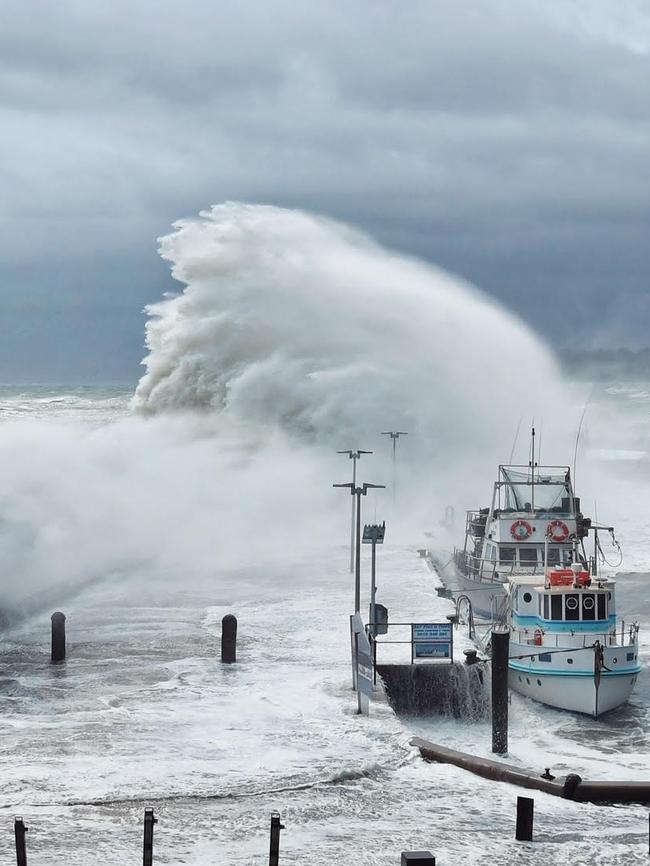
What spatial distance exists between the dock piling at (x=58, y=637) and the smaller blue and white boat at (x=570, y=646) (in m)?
9.37

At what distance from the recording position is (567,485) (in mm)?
37219

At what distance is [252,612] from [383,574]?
8113mm

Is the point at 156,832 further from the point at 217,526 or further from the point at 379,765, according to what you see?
the point at 217,526

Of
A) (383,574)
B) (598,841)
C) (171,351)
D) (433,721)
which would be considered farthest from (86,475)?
(598,841)

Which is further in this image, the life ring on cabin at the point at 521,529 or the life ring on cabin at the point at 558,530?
the life ring on cabin at the point at 521,529

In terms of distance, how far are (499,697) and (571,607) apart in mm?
4802

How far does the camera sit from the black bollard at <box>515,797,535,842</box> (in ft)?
59.8

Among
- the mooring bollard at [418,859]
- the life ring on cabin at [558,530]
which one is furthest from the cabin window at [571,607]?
the mooring bollard at [418,859]

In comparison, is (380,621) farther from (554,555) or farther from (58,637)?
(554,555)

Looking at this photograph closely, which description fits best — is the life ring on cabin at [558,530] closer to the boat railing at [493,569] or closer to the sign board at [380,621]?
the boat railing at [493,569]

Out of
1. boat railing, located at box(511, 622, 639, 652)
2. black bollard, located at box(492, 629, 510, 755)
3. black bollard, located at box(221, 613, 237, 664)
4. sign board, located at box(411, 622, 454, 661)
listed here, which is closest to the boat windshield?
boat railing, located at box(511, 622, 639, 652)

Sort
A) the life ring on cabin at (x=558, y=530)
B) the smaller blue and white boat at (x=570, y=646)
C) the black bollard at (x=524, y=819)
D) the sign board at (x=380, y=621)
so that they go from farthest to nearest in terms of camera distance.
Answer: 1. the life ring on cabin at (x=558, y=530)
2. the sign board at (x=380, y=621)
3. the smaller blue and white boat at (x=570, y=646)
4. the black bollard at (x=524, y=819)

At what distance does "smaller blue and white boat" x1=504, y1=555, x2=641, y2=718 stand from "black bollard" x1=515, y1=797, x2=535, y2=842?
8.85 meters

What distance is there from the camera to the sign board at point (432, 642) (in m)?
27.4
